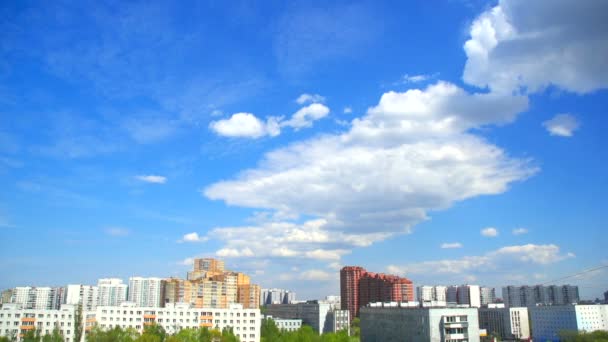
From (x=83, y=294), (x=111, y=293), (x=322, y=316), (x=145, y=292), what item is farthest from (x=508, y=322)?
(x=83, y=294)

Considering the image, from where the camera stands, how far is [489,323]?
433ft

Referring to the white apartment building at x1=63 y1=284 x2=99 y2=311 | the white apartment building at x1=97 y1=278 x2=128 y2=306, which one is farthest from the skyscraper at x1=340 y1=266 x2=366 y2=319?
the white apartment building at x1=63 y1=284 x2=99 y2=311

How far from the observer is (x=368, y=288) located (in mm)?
152875

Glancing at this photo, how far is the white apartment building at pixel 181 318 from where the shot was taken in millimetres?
84438

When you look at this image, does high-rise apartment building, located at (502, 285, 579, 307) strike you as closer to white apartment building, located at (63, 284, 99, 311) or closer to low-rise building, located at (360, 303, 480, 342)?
low-rise building, located at (360, 303, 480, 342)

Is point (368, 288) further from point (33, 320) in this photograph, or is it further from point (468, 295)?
point (33, 320)

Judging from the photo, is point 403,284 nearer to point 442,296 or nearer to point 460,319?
point 442,296

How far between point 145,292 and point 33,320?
5285 centimetres

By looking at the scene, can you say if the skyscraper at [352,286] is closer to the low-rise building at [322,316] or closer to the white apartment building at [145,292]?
the low-rise building at [322,316]

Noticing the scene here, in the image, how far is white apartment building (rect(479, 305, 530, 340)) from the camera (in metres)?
127

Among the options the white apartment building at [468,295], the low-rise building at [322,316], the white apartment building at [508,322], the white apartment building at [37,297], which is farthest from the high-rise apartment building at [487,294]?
the white apartment building at [37,297]

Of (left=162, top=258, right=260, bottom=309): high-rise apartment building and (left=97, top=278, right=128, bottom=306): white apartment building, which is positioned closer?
(left=162, top=258, right=260, bottom=309): high-rise apartment building

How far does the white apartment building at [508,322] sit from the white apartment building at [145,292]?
91535mm

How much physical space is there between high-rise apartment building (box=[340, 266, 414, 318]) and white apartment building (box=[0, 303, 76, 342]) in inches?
3479
